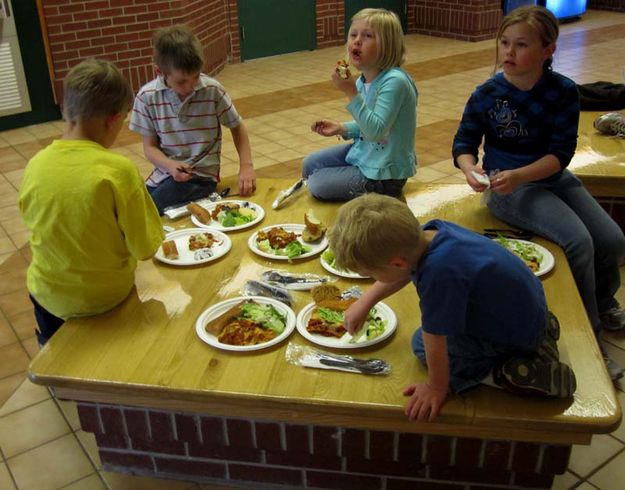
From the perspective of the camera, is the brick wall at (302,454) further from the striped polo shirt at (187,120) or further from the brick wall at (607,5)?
the brick wall at (607,5)

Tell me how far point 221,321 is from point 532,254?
1004mm

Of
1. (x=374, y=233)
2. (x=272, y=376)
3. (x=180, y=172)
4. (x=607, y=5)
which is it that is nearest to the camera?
(x=374, y=233)

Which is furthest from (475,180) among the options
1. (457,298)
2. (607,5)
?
(607,5)

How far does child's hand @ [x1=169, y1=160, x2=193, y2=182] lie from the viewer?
101 inches

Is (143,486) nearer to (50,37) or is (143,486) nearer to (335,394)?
(335,394)

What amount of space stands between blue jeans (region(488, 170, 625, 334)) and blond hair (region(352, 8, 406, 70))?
2.04 ft

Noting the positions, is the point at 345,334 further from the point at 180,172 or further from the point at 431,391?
the point at 180,172

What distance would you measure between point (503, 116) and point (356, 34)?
60 cm

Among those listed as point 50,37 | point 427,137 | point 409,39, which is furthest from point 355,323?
point 409,39

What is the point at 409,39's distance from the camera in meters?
8.27

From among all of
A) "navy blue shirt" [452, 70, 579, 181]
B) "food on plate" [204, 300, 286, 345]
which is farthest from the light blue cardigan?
"food on plate" [204, 300, 286, 345]

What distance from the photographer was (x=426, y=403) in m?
1.51

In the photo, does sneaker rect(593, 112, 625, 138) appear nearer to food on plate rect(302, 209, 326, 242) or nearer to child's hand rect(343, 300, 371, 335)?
food on plate rect(302, 209, 326, 242)

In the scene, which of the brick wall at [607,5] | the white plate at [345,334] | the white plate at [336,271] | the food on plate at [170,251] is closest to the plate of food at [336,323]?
the white plate at [345,334]
